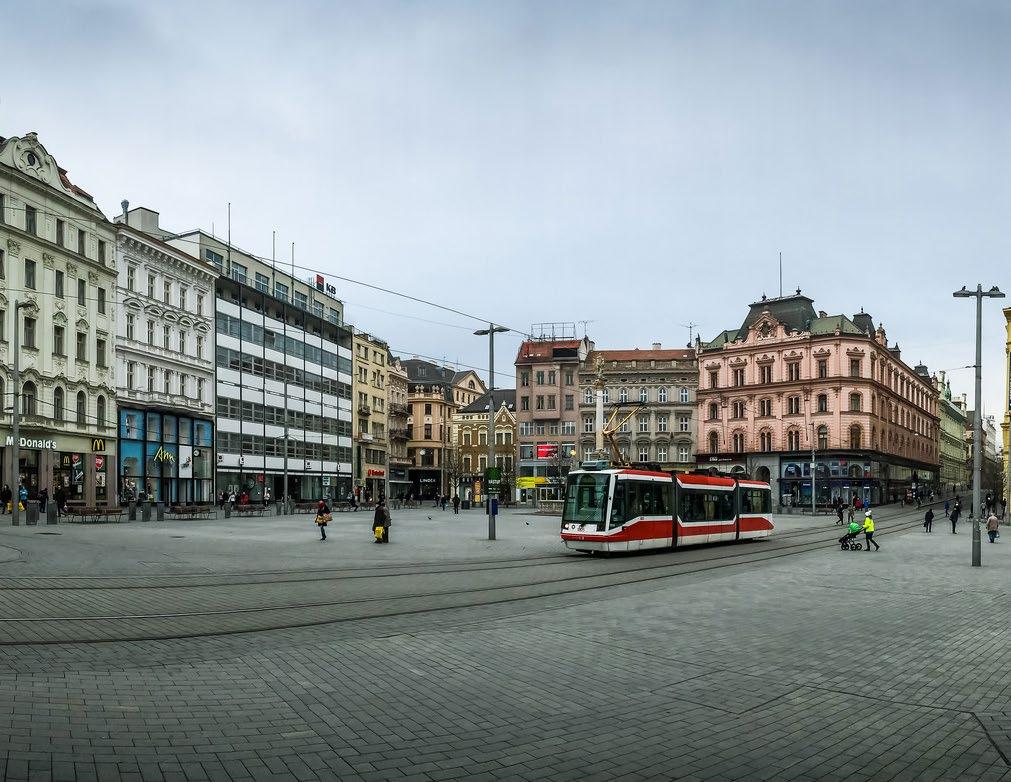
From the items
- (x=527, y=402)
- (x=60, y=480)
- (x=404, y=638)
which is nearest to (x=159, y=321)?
(x=60, y=480)

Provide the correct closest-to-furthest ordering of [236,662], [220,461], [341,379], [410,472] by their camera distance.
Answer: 1. [236,662]
2. [220,461]
3. [341,379]
4. [410,472]

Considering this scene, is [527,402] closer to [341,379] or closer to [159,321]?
[341,379]

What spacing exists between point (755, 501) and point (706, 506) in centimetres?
548

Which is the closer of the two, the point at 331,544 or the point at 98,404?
the point at 331,544

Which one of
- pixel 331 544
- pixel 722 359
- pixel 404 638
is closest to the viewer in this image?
pixel 404 638

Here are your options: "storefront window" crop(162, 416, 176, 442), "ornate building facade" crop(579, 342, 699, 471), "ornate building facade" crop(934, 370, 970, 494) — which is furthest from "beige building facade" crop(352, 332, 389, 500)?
"ornate building facade" crop(934, 370, 970, 494)

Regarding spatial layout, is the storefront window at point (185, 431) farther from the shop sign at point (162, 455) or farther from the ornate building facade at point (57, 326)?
the ornate building facade at point (57, 326)

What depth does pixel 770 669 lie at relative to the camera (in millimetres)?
10438

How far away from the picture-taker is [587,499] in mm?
26547

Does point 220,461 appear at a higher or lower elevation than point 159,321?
lower

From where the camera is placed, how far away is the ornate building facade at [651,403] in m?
93.9

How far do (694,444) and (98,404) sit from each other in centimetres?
6076

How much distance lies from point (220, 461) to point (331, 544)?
39402 mm

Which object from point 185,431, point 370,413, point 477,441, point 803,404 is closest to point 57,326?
point 185,431
